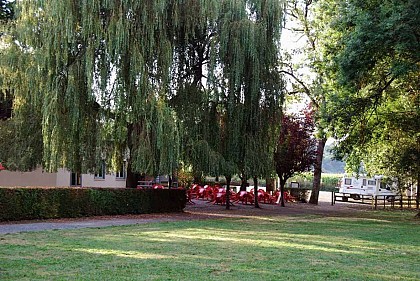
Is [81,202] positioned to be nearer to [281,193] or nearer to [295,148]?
[295,148]

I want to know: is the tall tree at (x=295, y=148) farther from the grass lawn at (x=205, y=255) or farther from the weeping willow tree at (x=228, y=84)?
the grass lawn at (x=205, y=255)

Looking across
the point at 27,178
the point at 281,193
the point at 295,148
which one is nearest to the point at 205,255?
the point at 295,148

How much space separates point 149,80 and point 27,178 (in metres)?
15.6

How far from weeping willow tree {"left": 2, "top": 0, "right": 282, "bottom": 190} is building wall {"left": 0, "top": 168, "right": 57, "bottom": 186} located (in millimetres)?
10306

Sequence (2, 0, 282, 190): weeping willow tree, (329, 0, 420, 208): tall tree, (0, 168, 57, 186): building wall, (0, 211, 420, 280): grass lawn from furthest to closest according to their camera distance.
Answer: (0, 168, 57, 186): building wall < (2, 0, 282, 190): weeping willow tree < (329, 0, 420, 208): tall tree < (0, 211, 420, 280): grass lawn

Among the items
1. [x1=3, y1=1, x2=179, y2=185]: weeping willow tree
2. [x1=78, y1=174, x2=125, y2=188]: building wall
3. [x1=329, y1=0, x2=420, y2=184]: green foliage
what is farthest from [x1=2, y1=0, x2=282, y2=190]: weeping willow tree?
[x1=78, y1=174, x2=125, y2=188]: building wall

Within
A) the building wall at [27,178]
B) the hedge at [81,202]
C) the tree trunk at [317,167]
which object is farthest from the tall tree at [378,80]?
the building wall at [27,178]

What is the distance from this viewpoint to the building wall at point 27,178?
2989cm

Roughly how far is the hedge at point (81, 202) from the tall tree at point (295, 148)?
703cm

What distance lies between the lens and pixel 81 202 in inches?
701

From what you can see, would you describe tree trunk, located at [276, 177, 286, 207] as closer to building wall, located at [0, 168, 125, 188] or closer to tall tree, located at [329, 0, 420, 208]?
tall tree, located at [329, 0, 420, 208]

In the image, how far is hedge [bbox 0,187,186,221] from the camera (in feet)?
51.5

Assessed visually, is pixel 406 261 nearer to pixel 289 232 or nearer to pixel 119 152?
pixel 289 232

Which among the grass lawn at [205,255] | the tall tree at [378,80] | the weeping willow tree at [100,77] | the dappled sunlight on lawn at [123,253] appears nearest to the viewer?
the grass lawn at [205,255]
